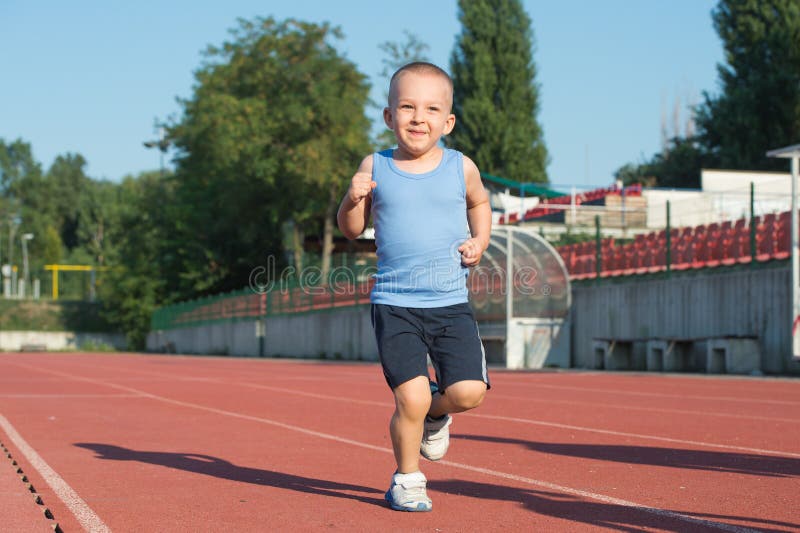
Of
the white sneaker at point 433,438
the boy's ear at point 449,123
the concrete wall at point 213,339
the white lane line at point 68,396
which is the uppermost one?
the boy's ear at point 449,123

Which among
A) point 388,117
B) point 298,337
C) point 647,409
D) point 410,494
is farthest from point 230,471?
point 298,337

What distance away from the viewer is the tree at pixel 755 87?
184 feet

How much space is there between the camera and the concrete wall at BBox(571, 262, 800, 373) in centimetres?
2109

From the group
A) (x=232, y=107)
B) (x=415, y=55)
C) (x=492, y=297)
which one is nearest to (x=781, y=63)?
(x=415, y=55)

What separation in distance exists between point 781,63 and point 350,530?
5642 centimetres

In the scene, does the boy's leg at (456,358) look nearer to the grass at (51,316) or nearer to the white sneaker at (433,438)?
the white sneaker at (433,438)

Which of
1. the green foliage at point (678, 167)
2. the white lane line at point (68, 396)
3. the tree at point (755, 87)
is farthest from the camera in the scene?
the green foliage at point (678, 167)

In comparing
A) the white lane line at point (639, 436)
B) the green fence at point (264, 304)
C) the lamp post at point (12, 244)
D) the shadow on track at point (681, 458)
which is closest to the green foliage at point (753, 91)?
the green fence at point (264, 304)

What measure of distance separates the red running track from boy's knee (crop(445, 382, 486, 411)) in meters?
0.48

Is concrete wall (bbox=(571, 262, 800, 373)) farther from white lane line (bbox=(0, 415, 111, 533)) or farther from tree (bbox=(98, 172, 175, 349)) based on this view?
tree (bbox=(98, 172, 175, 349))

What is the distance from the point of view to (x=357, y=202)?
5.29m

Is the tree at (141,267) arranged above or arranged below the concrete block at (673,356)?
above

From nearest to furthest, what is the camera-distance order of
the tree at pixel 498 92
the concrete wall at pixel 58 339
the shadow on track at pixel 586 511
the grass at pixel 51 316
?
the shadow on track at pixel 586 511 → the tree at pixel 498 92 → the concrete wall at pixel 58 339 → the grass at pixel 51 316

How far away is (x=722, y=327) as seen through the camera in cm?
2262
